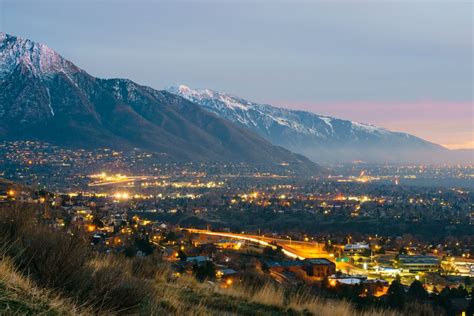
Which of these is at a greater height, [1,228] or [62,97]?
[62,97]

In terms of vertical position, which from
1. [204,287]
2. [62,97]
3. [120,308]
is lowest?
[204,287]

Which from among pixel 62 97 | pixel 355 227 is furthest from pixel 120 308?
pixel 62 97

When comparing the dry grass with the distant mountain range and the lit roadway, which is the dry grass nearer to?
the lit roadway

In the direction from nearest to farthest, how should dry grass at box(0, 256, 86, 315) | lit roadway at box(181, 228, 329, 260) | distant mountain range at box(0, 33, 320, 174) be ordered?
dry grass at box(0, 256, 86, 315) → lit roadway at box(181, 228, 329, 260) → distant mountain range at box(0, 33, 320, 174)

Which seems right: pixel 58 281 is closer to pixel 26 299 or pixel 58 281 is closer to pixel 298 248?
pixel 26 299

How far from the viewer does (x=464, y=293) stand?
78.4 ft

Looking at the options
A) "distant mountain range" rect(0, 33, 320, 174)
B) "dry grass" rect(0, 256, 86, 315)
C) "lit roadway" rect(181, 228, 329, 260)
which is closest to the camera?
"dry grass" rect(0, 256, 86, 315)

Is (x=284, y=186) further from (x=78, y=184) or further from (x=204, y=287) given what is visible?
(x=204, y=287)

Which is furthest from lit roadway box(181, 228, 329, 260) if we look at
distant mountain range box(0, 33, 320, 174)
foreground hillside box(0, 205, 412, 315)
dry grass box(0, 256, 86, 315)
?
distant mountain range box(0, 33, 320, 174)

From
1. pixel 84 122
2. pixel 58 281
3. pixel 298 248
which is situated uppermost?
pixel 84 122

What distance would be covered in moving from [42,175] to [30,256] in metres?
108

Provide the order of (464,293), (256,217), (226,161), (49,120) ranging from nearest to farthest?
(464,293) → (256,217) → (49,120) → (226,161)

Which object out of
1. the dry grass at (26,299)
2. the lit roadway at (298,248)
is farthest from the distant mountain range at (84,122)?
the dry grass at (26,299)

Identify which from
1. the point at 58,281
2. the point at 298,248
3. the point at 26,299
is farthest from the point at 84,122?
the point at 26,299
